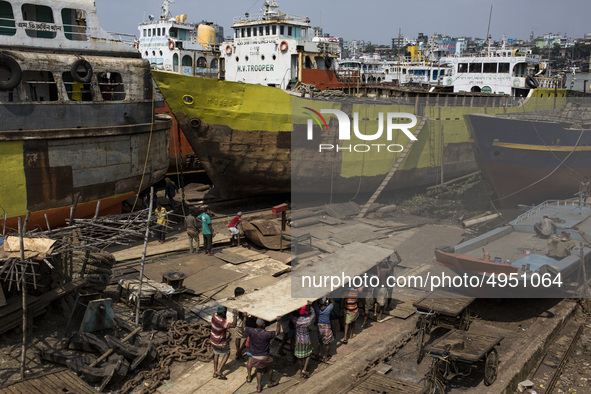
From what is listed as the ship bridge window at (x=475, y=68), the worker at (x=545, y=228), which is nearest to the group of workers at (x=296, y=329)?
the worker at (x=545, y=228)

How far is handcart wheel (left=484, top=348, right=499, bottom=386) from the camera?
7.34 metres

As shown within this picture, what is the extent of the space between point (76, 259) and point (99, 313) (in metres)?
1.88

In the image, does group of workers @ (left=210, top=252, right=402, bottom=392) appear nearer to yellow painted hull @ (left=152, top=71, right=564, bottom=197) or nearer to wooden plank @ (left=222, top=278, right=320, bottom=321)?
wooden plank @ (left=222, top=278, right=320, bottom=321)

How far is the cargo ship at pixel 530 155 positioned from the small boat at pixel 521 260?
16.7 feet

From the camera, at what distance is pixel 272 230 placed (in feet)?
43.6

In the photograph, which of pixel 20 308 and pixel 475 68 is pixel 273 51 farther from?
pixel 20 308

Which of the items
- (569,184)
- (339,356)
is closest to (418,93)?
(569,184)

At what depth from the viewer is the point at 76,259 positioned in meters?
9.33

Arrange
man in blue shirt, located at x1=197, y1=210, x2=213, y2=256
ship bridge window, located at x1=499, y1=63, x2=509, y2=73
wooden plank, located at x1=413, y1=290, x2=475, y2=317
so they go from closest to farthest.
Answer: wooden plank, located at x1=413, y1=290, x2=475, y2=317, man in blue shirt, located at x1=197, y1=210, x2=213, y2=256, ship bridge window, located at x1=499, y1=63, x2=509, y2=73

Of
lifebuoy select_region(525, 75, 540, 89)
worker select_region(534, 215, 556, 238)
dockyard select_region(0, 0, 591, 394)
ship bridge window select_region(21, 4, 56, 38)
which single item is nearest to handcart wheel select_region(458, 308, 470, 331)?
dockyard select_region(0, 0, 591, 394)

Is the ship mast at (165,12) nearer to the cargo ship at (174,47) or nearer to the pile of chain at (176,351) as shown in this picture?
the cargo ship at (174,47)

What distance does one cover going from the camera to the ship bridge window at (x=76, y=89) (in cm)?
1269

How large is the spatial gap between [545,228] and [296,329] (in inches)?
311

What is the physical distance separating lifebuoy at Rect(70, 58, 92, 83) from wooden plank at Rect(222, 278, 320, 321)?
317 inches
